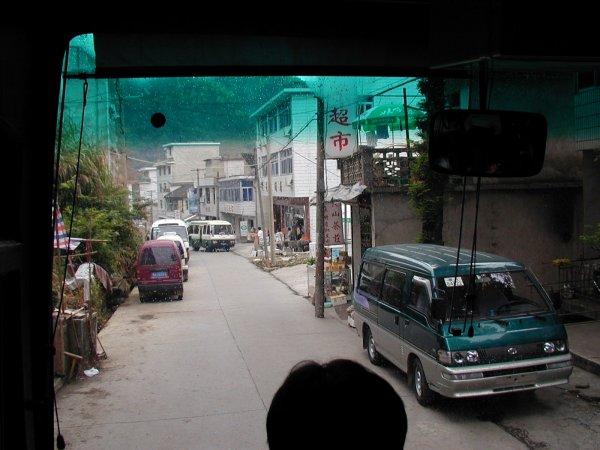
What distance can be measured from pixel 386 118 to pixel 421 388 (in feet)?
25.1

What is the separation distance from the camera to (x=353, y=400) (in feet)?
3.97

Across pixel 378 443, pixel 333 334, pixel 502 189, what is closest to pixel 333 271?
pixel 333 334

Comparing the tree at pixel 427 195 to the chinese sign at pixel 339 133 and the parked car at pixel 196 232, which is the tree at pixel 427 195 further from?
the parked car at pixel 196 232

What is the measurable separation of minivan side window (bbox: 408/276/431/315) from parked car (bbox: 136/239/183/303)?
36.1 feet

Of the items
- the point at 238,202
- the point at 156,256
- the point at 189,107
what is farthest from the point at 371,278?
the point at 238,202

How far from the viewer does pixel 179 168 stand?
7.11m

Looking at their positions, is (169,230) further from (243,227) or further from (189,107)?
(189,107)

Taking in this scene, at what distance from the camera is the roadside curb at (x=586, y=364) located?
298 inches

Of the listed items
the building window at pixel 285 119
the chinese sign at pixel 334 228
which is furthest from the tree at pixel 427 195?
the chinese sign at pixel 334 228

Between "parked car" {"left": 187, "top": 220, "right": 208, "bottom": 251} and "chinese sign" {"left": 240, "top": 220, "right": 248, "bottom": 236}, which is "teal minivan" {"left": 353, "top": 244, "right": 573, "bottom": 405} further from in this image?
"chinese sign" {"left": 240, "top": 220, "right": 248, "bottom": 236}

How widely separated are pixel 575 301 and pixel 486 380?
555 centimetres

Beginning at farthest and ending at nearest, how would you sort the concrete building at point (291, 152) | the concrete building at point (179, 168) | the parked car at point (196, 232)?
the parked car at point (196, 232) < the concrete building at point (291, 152) < the concrete building at point (179, 168)

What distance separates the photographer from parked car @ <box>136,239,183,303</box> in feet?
55.5

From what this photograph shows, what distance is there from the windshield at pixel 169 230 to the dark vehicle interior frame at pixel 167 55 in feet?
80.4
